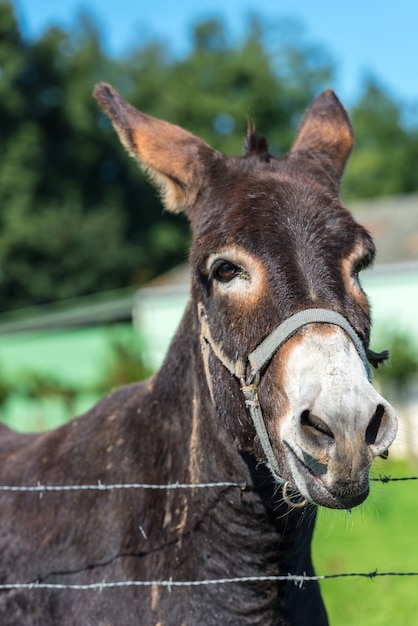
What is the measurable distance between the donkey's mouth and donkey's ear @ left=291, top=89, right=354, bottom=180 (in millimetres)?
1570

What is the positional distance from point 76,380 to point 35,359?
1769 millimetres

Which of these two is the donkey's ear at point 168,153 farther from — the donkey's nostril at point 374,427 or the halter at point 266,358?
the donkey's nostril at point 374,427

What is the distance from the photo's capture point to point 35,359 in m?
27.3

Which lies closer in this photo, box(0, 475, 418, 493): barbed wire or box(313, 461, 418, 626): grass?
box(0, 475, 418, 493): barbed wire

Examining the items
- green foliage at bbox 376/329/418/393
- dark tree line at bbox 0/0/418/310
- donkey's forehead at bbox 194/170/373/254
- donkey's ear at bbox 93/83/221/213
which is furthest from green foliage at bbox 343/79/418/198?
donkey's forehead at bbox 194/170/373/254

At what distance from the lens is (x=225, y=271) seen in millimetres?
3061

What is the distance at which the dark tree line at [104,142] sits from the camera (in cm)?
4147

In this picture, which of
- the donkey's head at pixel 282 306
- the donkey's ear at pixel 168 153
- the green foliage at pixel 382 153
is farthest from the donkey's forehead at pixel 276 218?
the green foliage at pixel 382 153

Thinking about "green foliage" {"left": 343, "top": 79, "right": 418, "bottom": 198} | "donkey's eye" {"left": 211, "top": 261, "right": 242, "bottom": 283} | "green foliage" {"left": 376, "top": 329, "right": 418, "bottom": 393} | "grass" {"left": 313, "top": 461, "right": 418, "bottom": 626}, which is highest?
"donkey's eye" {"left": 211, "top": 261, "right": 242, "bottom": 283}

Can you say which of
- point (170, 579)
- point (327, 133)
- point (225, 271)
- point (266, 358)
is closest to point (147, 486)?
point (170, 579)

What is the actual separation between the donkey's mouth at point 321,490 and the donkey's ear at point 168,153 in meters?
1.39

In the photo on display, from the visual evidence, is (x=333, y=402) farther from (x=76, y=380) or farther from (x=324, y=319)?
(x=76, y=380)

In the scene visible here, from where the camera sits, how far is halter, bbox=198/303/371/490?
2707 millimetres

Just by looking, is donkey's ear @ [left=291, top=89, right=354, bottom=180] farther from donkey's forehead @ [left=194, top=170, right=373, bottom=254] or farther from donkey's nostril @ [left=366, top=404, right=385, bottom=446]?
donkey's nostril @ [left=366, top=404, right=385, bottom=446]
